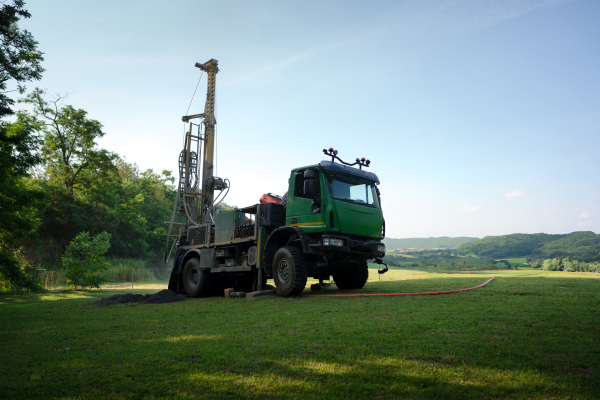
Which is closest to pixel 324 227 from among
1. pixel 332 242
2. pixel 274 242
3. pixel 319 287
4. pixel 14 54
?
pixel 332 242

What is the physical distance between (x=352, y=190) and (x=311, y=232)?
1625mm

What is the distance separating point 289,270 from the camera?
9.26 metres

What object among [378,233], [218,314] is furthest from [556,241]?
[218,314]

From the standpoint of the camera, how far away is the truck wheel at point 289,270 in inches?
357

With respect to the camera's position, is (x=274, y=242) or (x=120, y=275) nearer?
(x=274, y=242)

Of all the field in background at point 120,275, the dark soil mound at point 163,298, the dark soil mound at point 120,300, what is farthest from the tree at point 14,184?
the dark soil mound at point 163,298

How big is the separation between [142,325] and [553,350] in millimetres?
5951

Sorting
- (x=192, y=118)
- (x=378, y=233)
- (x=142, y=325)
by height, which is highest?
(x=192, y=118)

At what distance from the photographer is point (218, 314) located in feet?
24.5

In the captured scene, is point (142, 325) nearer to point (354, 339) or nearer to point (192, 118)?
point (354, 339)

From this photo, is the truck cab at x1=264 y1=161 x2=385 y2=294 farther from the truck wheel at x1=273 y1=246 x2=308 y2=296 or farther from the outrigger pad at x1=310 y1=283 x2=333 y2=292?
the outrigger pad at x1=310 y1=283 x2=333 y2=292

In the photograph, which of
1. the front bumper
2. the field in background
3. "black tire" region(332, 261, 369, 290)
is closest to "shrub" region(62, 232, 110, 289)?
the field in background

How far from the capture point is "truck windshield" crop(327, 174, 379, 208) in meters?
9.34

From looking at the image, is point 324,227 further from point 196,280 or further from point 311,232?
point 196,280
